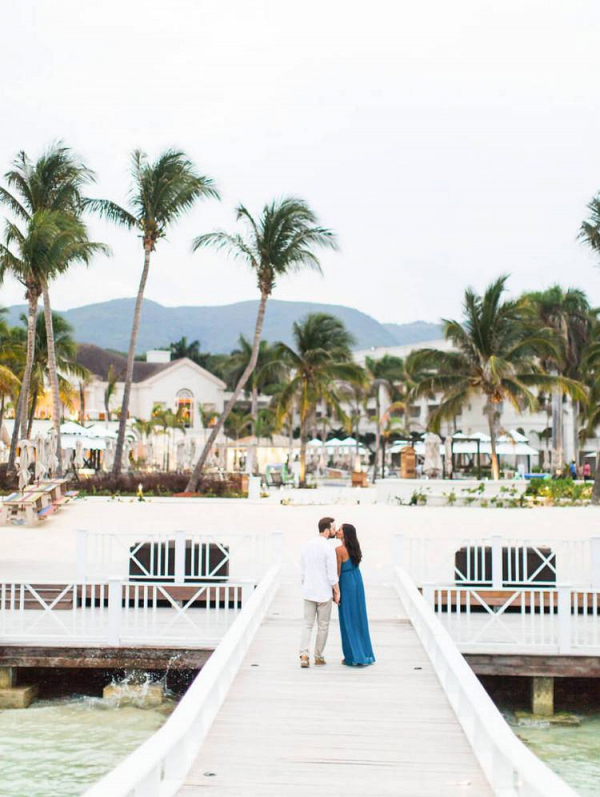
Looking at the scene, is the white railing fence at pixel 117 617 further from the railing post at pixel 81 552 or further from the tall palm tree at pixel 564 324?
the tall palm tree at pixel 564 324

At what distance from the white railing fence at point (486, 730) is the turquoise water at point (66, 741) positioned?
334 centimetres

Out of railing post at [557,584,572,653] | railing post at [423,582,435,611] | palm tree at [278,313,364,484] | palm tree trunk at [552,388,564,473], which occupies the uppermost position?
palm tree at [278,313,364,484]

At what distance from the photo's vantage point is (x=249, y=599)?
10953mm

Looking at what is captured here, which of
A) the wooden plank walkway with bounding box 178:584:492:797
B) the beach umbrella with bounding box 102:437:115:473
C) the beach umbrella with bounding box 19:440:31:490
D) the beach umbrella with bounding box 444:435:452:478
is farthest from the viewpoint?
the beach umbrella with bounding box 102:437:115:473

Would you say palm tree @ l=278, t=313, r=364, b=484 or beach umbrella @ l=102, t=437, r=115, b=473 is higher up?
palm tree @ l=278, t=313, r=364, b=484

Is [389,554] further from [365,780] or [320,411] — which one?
[320,411]

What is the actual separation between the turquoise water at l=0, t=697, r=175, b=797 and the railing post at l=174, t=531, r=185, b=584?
190 centimetres

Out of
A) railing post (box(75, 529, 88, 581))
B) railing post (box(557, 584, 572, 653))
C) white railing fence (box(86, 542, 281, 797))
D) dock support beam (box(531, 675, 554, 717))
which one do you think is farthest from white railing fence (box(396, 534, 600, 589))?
railing post (box(75, 529, 88, 581))

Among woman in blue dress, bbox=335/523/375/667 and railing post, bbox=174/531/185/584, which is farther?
railing post, bbox=174/531/185/584

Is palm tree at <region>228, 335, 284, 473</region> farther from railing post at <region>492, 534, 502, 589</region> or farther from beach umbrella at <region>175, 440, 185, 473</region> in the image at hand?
railing post at <region>492, 534, 502, 589</region>

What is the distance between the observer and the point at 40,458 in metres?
34.0

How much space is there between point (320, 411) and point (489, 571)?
8578 centimetres

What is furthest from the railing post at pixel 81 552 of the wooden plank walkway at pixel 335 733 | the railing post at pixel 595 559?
the railing post at pixel 595 559

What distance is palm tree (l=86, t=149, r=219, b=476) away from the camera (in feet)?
126
